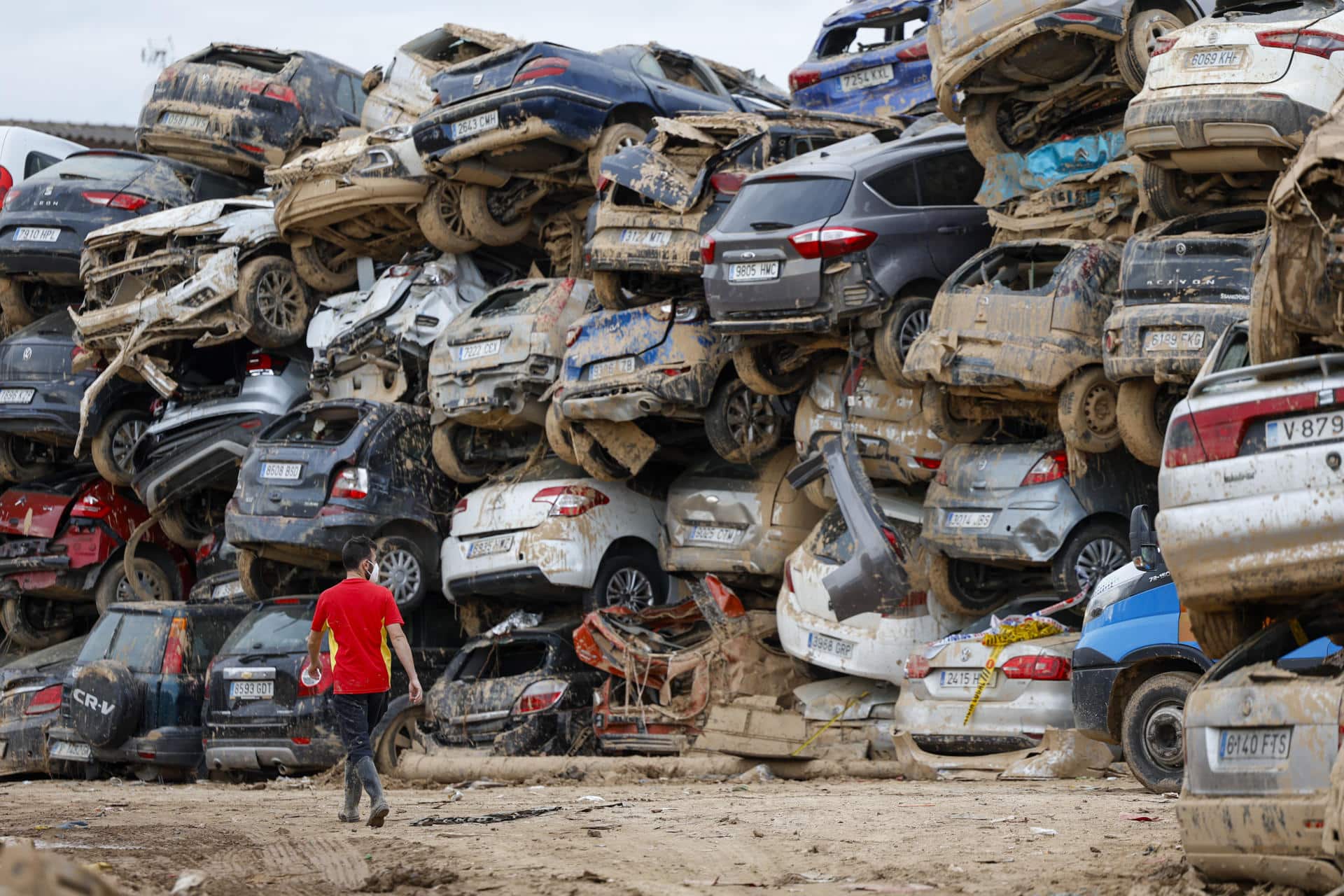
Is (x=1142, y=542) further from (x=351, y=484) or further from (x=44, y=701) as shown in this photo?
(x=44, y=701)

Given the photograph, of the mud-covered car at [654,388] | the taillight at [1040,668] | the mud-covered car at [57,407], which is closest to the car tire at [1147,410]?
the taillight at [1040,668]

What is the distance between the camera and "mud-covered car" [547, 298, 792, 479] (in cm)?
1502

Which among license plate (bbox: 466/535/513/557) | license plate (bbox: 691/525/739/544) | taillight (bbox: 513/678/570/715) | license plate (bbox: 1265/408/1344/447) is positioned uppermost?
license plate (bbox: 1265/408/1344/447)

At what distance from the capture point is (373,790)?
9.41 metres

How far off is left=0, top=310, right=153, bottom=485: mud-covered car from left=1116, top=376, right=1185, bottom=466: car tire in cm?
1241

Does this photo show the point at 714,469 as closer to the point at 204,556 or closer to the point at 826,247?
the point at 826,247

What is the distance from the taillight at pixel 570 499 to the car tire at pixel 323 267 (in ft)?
17.6

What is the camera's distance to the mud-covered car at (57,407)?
20438mm

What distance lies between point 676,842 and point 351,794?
2192 millimetres

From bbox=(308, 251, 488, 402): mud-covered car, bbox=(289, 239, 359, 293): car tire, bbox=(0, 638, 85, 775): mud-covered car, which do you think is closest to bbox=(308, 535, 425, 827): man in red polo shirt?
bbox=(0, 638, 85, 775): mud-covered car

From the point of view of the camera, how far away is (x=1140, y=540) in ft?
31.2

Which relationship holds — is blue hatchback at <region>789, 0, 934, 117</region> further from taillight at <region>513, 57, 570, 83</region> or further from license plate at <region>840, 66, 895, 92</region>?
taillight at <region>513, 57, 570, 83</region>

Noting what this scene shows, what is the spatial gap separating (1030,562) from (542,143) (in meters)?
7.38

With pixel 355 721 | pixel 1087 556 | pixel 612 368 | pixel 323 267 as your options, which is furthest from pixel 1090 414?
pixel 323 267
